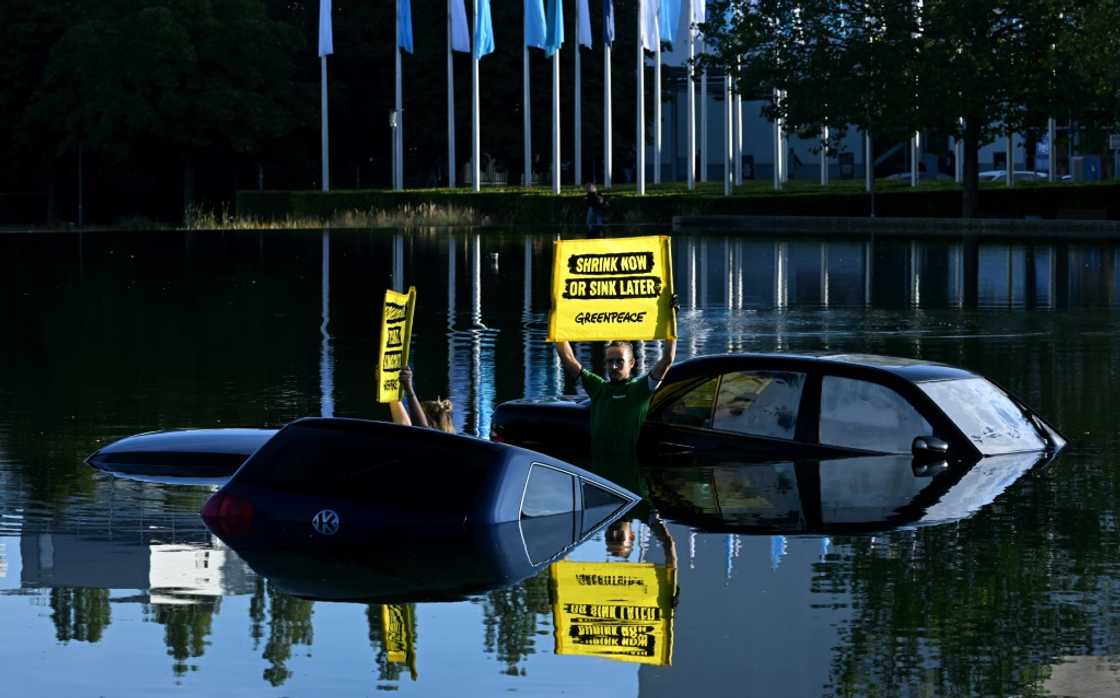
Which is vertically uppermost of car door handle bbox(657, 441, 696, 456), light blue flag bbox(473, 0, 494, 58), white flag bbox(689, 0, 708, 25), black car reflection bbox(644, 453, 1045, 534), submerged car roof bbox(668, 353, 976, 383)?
white flag bbox(689, 0, 708, 25)

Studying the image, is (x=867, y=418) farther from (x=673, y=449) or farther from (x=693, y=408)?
(x=673, y=449)

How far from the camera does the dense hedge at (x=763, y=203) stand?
66812 mm

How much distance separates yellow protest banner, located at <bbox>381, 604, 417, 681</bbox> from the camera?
9.54m

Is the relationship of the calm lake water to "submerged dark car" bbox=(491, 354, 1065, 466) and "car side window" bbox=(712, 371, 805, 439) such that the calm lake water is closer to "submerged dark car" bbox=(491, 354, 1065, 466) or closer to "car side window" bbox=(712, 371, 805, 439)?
"submerged dark car" bbox=(491, 354, 1065, 466)

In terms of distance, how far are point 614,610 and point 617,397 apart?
4.84m

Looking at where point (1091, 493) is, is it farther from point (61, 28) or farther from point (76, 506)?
point (61, 28)

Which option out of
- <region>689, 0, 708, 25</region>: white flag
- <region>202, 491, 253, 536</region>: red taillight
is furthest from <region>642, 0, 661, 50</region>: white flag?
<region>202, 491, 253, 536</region>: red taillight

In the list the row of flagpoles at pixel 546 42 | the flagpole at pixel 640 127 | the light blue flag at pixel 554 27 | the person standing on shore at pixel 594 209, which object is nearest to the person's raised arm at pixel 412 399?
the person standing on shore at pixel 594 209

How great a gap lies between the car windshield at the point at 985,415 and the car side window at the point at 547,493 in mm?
3470

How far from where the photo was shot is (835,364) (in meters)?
15.6

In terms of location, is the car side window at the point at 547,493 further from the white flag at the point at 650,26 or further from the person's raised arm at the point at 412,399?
the white flag at the point at 650,26

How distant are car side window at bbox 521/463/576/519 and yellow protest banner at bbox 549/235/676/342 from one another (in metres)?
2.30

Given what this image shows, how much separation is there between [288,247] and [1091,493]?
43.6m

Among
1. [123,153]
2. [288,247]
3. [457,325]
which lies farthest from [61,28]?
[457,325]
